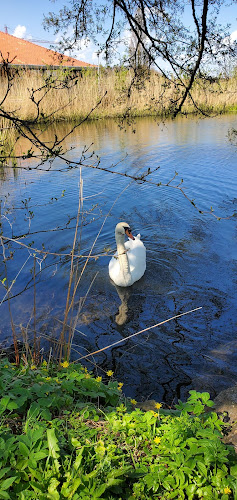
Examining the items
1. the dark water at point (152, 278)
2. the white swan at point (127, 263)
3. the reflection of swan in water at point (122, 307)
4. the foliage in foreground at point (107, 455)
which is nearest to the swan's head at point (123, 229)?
the white swan at point (127, 263)

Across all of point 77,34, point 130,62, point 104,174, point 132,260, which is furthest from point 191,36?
point 104,174

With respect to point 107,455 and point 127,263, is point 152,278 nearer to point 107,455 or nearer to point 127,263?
point 127,263

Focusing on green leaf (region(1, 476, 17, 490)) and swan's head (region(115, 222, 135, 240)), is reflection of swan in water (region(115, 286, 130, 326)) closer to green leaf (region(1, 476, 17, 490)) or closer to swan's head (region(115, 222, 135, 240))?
swan's head (region(115, 222, 135, 240))

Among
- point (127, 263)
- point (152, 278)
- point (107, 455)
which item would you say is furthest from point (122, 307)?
point (107, 455)

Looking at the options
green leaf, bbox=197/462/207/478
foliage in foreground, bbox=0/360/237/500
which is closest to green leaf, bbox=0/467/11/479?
foliage in foreground, bbox=0/360/237/500

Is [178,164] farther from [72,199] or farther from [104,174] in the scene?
[72,199]

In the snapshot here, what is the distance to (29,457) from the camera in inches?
67.7

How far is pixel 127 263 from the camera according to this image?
18.0 feet

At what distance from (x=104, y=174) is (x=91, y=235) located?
4.08 m

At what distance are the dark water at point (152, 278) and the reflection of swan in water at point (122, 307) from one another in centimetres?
2

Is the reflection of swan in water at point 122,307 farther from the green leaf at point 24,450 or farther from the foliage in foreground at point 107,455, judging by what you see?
the green leaf at point 24,450

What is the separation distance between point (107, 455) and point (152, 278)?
418cm

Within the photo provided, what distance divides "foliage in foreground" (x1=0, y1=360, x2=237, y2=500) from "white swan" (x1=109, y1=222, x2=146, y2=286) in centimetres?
329

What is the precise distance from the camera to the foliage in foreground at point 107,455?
167 centimetres
